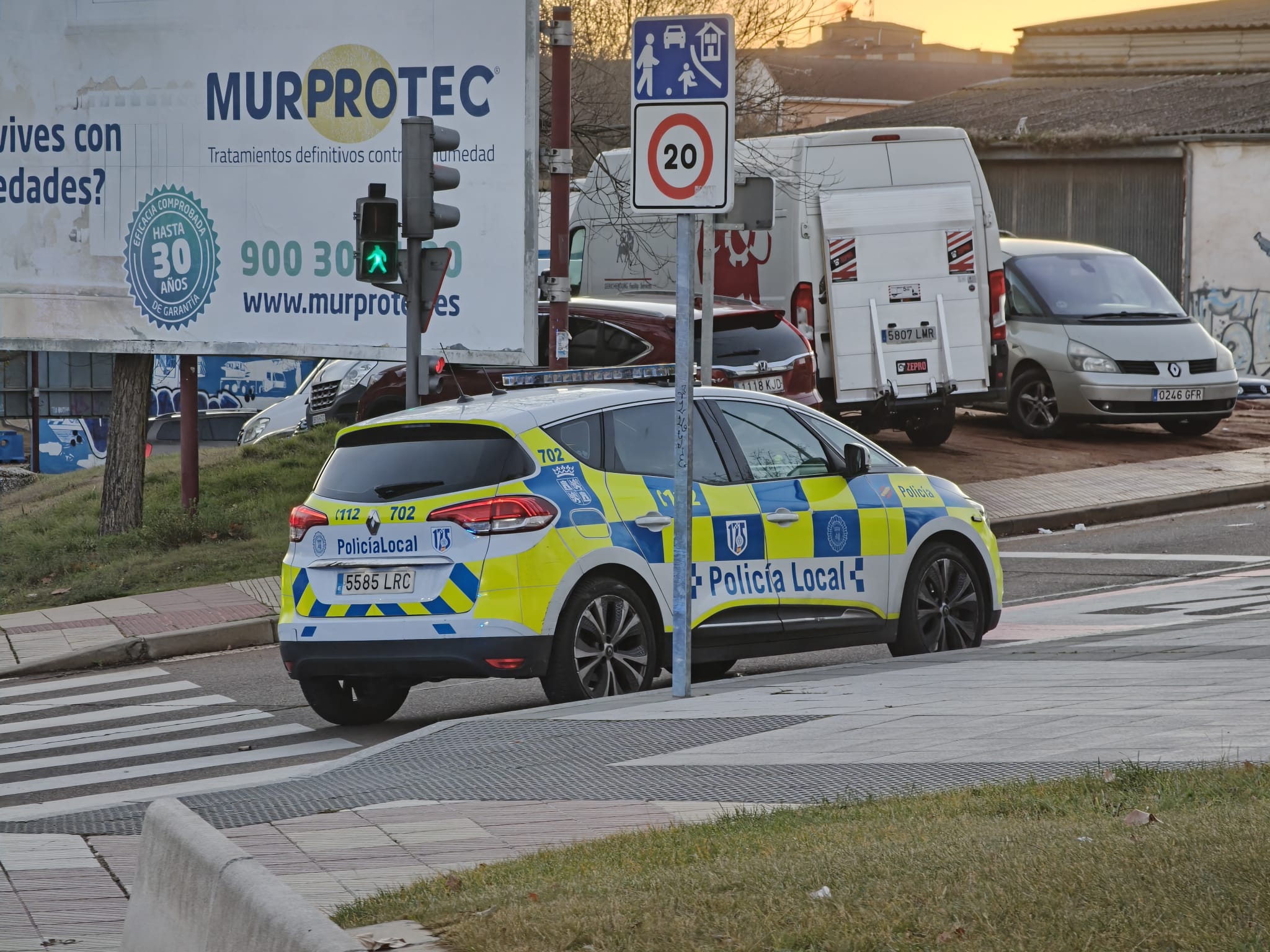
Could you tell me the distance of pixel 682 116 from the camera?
8.39 metres

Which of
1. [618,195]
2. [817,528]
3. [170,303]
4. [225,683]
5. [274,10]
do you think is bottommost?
[225,683]

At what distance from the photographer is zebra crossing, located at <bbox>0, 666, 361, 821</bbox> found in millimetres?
8086

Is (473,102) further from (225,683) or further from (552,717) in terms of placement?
(552,717)

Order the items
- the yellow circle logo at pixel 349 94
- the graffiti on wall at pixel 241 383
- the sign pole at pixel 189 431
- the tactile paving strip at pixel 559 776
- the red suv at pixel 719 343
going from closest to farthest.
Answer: the tactile paving strip at pixel 559 776 → the red suv at pixel 719 343 → the yellow circle logo at pixel 349 94 → the sign pole at pixel 189 431 → the graffiti on wall at pixel 241 383

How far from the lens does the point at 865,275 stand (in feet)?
62.5

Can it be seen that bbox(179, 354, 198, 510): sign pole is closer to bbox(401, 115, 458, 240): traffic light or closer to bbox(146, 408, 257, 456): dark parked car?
bbox(401, 115, 458, 240): traffic light

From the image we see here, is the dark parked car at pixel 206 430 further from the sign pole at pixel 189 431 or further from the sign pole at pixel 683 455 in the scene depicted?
the sign pole at pixel 683 455

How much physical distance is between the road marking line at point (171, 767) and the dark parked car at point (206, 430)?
28.1 meters

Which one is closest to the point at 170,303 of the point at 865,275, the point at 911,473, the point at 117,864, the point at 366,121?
the point at 366,121

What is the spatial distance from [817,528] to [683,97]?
104 inches

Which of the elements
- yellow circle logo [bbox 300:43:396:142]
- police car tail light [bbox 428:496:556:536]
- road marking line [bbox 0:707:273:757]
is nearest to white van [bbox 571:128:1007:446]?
yellow circle logo [bbox 300:43:396:142]

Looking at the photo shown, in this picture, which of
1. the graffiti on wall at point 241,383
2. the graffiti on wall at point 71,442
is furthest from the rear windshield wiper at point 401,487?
the graffiti on wall at point 71,442

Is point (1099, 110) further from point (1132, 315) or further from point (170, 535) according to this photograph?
point (170, 535)

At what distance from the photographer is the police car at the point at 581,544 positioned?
28.4 feet
